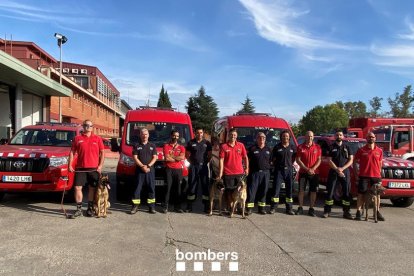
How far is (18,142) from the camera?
10125mm

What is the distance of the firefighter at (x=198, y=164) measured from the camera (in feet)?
28.7

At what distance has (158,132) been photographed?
10.3m

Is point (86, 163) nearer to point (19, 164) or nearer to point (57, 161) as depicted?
point (57, 161)

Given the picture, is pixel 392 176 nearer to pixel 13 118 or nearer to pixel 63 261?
pixel 63 261

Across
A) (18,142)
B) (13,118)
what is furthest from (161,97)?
(18,142)

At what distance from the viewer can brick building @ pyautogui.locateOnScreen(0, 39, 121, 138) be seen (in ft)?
64.4

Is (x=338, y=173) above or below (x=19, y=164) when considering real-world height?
below

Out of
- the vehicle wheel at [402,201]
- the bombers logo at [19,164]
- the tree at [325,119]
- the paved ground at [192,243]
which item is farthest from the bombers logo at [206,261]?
the tree at [325,119]

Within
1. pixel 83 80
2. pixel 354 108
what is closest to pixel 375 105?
pixel 354 108

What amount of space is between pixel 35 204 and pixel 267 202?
5398 millimetres

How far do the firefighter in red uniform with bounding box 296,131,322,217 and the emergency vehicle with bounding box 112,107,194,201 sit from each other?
2.56 m

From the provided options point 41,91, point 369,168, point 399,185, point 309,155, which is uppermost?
point 41,91

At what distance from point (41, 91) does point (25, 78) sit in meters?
5.68

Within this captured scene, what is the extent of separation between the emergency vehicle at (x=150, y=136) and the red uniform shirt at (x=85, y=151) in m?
1.07
